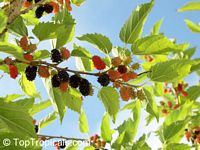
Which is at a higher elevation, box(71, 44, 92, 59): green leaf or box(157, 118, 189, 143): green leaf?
box(71, 44, 92, 59): green leaf

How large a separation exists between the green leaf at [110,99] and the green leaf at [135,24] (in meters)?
0.36

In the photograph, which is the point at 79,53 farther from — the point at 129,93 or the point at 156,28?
the point at 156,28

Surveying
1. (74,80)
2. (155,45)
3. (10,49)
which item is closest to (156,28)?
(155,45)

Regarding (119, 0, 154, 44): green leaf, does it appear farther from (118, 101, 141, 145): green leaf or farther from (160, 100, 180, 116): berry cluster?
(160, 100, 180, 116): berry cluster

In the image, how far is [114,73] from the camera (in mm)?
2572

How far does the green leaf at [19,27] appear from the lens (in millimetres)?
2484

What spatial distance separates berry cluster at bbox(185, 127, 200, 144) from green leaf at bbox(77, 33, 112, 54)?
7.73 ft

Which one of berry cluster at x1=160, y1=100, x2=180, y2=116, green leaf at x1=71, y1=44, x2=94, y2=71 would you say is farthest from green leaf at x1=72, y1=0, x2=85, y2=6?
berry cluster at x1=160, y1=100, x2=180, y2=116

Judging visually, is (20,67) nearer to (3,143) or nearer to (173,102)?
(3,143)

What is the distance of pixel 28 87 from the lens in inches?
118

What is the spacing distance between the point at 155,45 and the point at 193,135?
8.33ft

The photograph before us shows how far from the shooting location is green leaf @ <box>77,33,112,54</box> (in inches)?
103

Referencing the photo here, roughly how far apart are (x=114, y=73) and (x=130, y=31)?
30 centimetres

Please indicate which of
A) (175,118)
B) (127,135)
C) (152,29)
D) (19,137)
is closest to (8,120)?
(19,137)
